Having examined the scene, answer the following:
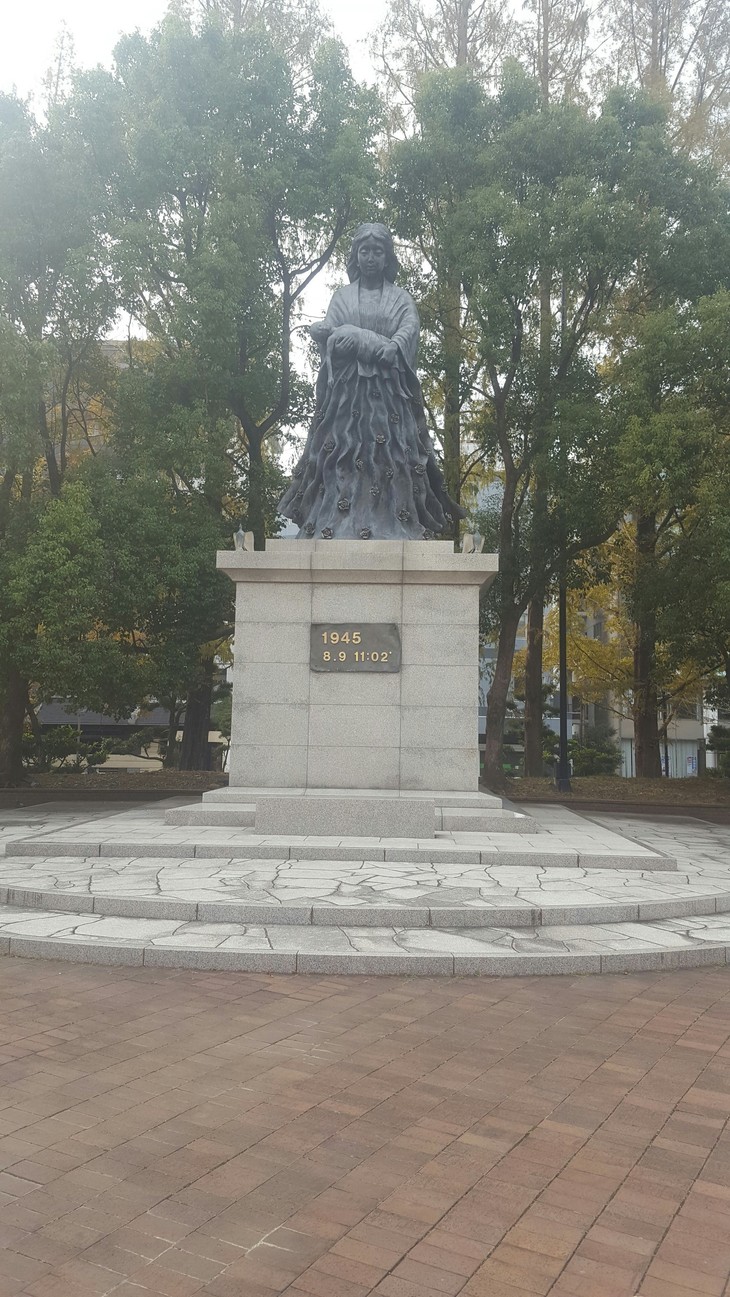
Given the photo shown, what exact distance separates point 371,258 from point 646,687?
13.7 m

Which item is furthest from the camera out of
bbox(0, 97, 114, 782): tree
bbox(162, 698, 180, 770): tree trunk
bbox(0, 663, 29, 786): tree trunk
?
bbox(162, 698, 180, 770): tree trunk

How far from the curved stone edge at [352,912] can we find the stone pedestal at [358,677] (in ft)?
14.2

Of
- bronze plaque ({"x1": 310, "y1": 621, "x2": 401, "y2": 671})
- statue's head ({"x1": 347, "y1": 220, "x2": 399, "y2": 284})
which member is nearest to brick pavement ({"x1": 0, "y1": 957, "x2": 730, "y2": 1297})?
bronze plaque ({"x1": 310, "y1": 621, "x2": 401, "y2": 671})

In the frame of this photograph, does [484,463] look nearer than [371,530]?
No

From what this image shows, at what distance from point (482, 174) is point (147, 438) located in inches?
312

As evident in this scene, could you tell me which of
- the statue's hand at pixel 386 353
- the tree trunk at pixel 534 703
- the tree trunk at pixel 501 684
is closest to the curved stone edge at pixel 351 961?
the statue's hand at pixel 386 353

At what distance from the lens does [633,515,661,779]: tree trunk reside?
22469mm

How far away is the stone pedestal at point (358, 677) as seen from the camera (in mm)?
11234

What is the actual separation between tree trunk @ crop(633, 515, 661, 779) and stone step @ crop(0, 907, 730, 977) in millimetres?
15694

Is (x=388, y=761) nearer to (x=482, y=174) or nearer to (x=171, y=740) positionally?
(x=482, y=174)

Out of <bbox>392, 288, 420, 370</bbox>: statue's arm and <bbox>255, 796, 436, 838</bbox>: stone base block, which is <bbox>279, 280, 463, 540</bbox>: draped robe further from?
<bbox>255, 796, 436, 838</bbox>: stone base block

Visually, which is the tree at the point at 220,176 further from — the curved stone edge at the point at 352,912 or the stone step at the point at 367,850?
the curved stone edge at the point at 352,912

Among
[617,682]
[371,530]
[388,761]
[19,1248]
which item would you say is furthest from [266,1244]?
[617,682]

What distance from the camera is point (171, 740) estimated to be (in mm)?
29172
